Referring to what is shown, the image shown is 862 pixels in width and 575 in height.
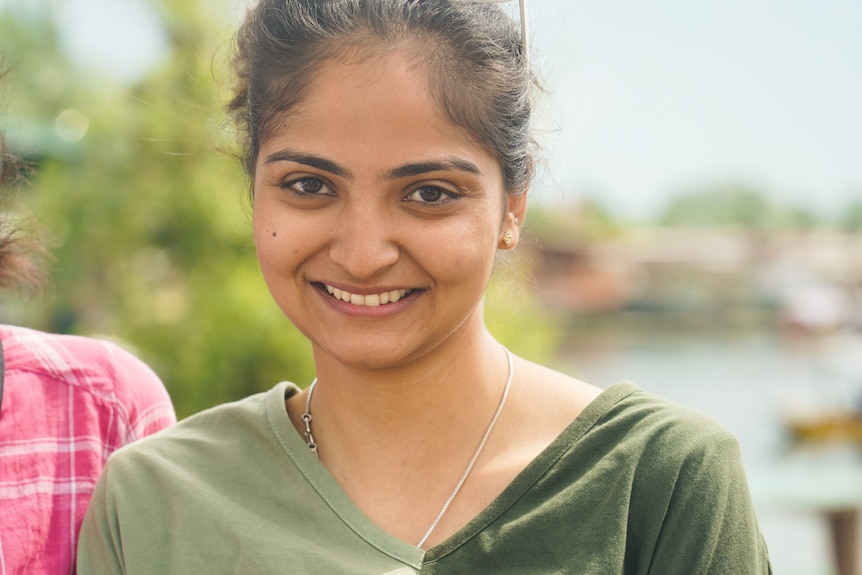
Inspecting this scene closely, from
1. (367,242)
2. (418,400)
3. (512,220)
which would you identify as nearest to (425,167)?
(367,242)

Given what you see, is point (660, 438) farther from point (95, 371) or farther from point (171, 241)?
point (171, 241)

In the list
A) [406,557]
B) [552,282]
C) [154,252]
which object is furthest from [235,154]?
[552,282]

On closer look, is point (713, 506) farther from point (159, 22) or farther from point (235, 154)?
point (159, 22)

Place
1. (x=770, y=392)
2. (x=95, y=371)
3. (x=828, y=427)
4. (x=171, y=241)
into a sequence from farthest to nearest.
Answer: (x=770, y=392)
(x=828, y=427)
(x=171, y=241)
(x=95, y=371)

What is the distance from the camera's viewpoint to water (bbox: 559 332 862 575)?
17.6ft

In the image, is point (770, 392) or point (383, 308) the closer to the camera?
point (383, 308)

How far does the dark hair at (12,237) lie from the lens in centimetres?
185

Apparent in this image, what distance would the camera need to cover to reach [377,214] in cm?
150

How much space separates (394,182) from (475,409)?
430 mm

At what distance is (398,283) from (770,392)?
22853mm

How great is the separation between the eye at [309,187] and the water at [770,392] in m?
2.33

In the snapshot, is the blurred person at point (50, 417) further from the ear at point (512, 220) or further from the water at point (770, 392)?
the water at point (770, 392)

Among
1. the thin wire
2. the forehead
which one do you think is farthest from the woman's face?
the thin wire

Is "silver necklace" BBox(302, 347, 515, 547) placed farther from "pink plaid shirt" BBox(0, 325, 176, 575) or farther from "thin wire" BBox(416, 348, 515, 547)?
"pink plaid shirt" BBox(0, 325, 176, 575)
